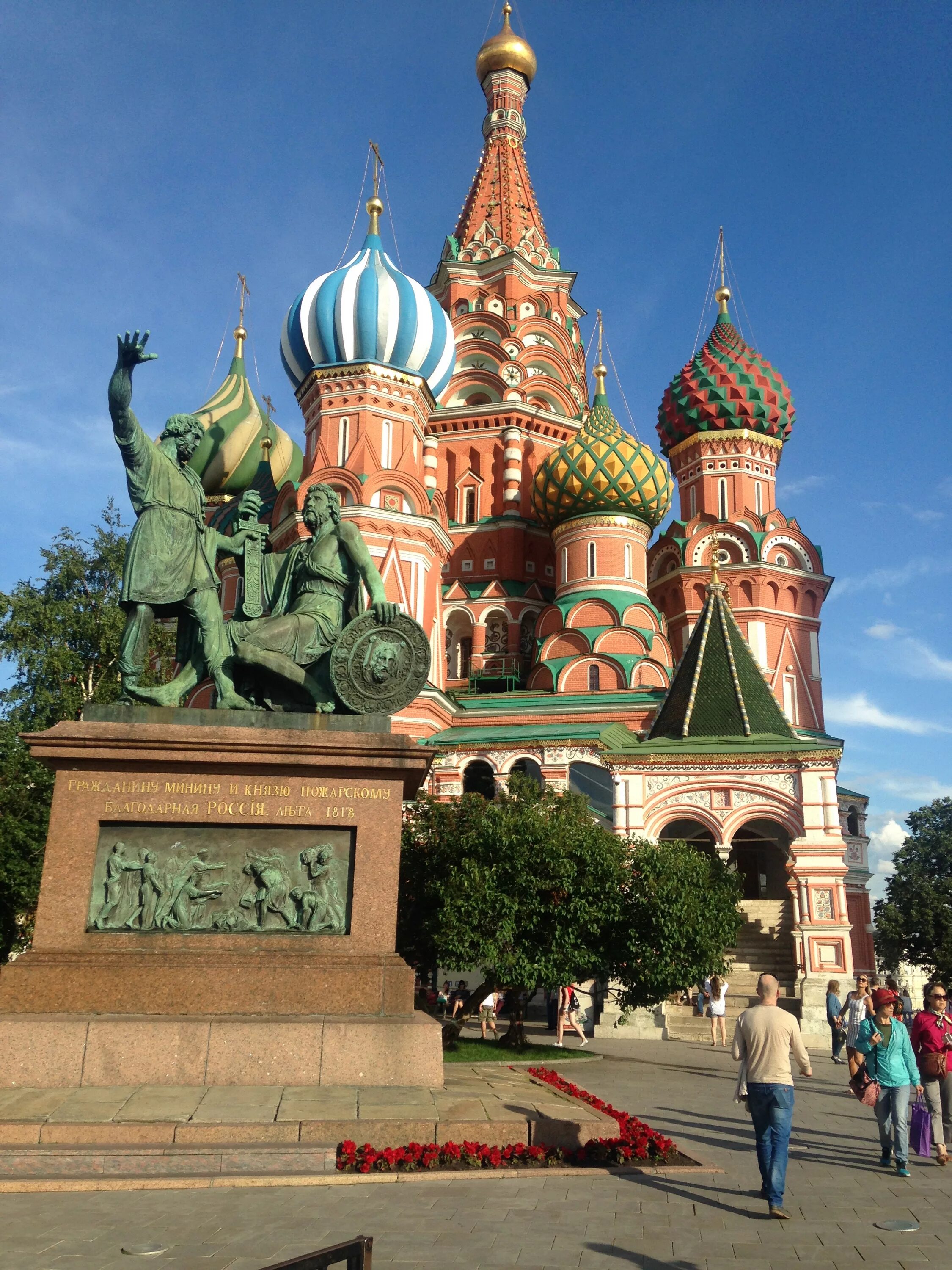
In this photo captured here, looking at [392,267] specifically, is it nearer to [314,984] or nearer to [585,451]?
[585,451]

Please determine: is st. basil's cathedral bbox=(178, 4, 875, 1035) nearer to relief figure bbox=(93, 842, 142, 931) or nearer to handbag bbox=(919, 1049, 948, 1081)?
handbag bbox=(919, 1049, 948, 1081)

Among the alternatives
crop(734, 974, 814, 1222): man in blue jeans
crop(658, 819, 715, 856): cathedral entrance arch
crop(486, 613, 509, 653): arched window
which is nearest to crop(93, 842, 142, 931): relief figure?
crop(734, 974, 814, 1222): man in blue jeans

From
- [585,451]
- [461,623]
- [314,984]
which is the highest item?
[585,451]

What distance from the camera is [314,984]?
Result: 7637 mm

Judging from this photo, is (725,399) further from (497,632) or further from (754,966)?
(754,966)

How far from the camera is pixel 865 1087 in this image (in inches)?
292

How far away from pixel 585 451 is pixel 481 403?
244 inches

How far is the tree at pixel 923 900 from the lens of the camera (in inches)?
1420

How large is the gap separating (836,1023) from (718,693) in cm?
884

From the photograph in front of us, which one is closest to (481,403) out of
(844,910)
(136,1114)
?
(844,910)

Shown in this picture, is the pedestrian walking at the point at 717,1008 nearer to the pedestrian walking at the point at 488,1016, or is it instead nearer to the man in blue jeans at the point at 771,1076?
the pedestrian walking at the point at 488,1016

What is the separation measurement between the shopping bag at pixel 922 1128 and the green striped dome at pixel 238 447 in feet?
104

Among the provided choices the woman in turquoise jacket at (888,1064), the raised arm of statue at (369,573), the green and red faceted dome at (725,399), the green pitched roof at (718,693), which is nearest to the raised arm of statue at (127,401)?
the raised arm of statue at (369,573)

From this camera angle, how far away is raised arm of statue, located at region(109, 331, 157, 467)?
8.61 meters
